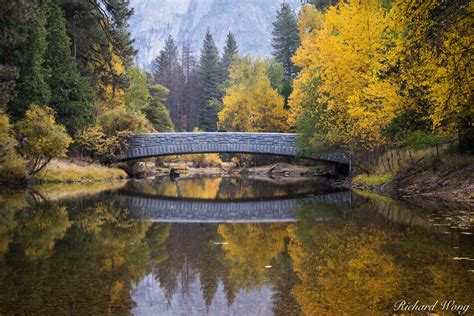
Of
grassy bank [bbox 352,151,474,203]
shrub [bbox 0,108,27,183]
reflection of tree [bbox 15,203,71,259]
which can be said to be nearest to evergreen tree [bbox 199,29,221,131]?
shrub [bbox 0,108,27,183]

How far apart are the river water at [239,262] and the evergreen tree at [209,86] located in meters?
60.2

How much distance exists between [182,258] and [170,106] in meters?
78.6

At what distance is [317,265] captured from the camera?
7023 millimetres

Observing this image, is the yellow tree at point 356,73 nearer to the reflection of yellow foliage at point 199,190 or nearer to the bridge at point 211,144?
the reflection of yellow foliage at point 199,190

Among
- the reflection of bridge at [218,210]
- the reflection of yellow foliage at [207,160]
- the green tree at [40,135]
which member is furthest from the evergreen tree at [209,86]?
the reflection of bridge at [218,210]

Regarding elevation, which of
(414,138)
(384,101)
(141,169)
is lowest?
→ (141,169)

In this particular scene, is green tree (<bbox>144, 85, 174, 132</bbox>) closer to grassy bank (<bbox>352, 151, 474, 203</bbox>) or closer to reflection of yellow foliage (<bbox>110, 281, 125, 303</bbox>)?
grassy bank (<bbox>352, 151, 474, 203</bbox>)

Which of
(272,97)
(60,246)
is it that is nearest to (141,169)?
(272,97)

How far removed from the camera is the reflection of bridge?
13.3 meters

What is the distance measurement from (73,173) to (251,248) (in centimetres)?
2247

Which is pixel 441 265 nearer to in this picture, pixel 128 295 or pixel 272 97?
pixel 128 295

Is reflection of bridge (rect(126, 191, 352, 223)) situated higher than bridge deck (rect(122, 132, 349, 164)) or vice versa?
bridge deck (rect(122, 132, 349, 164))

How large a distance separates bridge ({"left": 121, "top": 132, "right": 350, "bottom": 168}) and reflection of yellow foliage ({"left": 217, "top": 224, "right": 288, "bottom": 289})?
22.4m

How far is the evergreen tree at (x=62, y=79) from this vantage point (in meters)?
29.0
